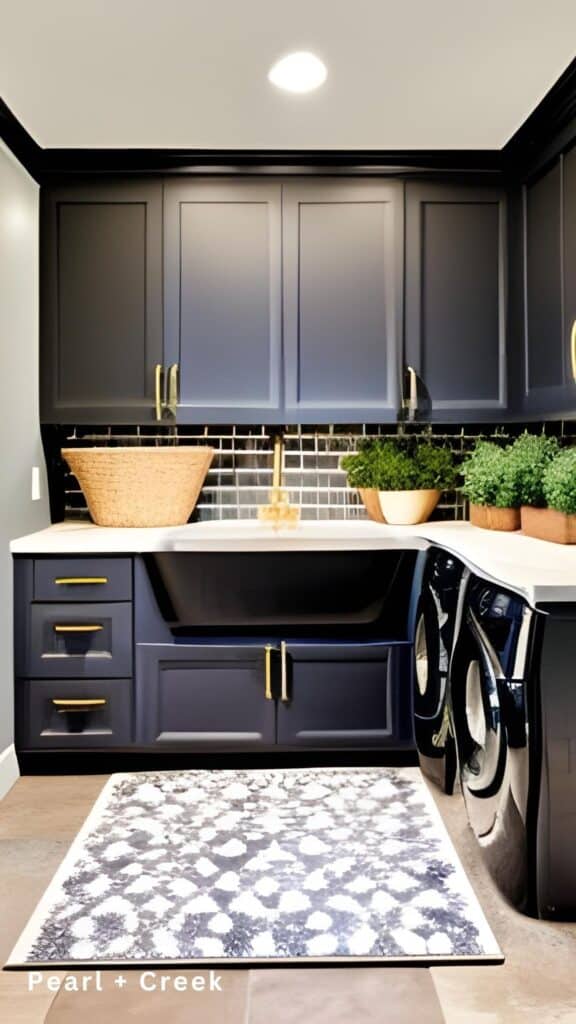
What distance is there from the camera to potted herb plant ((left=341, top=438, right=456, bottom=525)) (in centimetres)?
324

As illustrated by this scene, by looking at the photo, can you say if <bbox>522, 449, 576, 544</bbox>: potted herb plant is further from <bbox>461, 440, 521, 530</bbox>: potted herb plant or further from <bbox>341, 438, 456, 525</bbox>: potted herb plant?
<bbox>341, 438, 456, 525</bbox>: potted herb plant

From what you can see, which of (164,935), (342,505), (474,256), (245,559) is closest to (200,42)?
(474,256)

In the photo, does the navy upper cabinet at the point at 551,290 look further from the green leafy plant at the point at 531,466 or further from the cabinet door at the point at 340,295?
the cabinet door at the point at 340,295

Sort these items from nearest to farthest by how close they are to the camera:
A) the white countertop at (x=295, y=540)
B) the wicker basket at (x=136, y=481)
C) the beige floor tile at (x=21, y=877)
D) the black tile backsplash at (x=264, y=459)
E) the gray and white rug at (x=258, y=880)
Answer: the gray and white rug at (x=258, y=880), the beige floor tile at (x=21, y=877), the white countertop at (x=295, y=540), the wicker basket at (x=136, y=481), the black tile backsplash at (x=264, y=459)

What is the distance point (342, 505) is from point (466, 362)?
2.55 ft

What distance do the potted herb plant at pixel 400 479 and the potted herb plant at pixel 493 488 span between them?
21 centimetres

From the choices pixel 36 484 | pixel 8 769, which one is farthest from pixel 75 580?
pixel 8 769

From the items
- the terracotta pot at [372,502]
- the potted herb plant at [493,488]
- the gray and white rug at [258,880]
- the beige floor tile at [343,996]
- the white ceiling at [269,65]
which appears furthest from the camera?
the terracotta pot at [372,502]

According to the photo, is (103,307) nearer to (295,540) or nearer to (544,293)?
(295,540)

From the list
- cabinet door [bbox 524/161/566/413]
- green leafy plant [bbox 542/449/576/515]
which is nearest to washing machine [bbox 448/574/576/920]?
green leafy plant [bbox 542/449/576/515]

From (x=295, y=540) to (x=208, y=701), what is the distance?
63 cm

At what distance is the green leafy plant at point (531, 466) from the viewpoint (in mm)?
2738

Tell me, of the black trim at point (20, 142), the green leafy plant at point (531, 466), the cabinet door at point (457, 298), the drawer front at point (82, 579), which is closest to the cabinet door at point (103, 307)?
the black trim at point (20, 142)

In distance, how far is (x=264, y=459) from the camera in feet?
11.6
